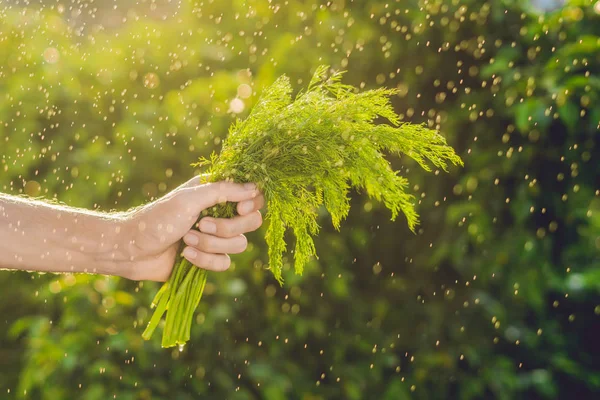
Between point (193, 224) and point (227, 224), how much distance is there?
0.38 feet

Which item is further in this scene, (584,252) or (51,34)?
(51,34)

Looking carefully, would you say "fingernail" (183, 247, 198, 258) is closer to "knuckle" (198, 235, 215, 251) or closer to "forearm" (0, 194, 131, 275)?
"knuckle" (198, 235, 215, 251)

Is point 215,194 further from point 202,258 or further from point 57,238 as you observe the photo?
point 57,238

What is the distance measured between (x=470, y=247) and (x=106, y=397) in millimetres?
1667

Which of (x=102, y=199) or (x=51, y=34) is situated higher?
(x=51, y=34)

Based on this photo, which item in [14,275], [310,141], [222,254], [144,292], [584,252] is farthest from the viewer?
[14,275]

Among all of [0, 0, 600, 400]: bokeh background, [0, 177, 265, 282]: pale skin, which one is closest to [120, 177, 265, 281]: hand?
[0, 177, 265, 282]: pale skin

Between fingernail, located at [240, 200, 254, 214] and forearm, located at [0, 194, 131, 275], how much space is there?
44 cm

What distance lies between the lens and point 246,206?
2.18 m

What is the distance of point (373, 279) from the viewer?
313 centimetres

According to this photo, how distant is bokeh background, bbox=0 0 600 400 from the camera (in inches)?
114

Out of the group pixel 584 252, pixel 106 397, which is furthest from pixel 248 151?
pixel 584 252

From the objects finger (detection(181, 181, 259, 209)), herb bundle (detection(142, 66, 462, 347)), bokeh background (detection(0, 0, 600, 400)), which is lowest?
bokeh background (detection(0, 0, 600, 400))

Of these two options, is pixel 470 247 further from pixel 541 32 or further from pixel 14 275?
pixel 14 275
